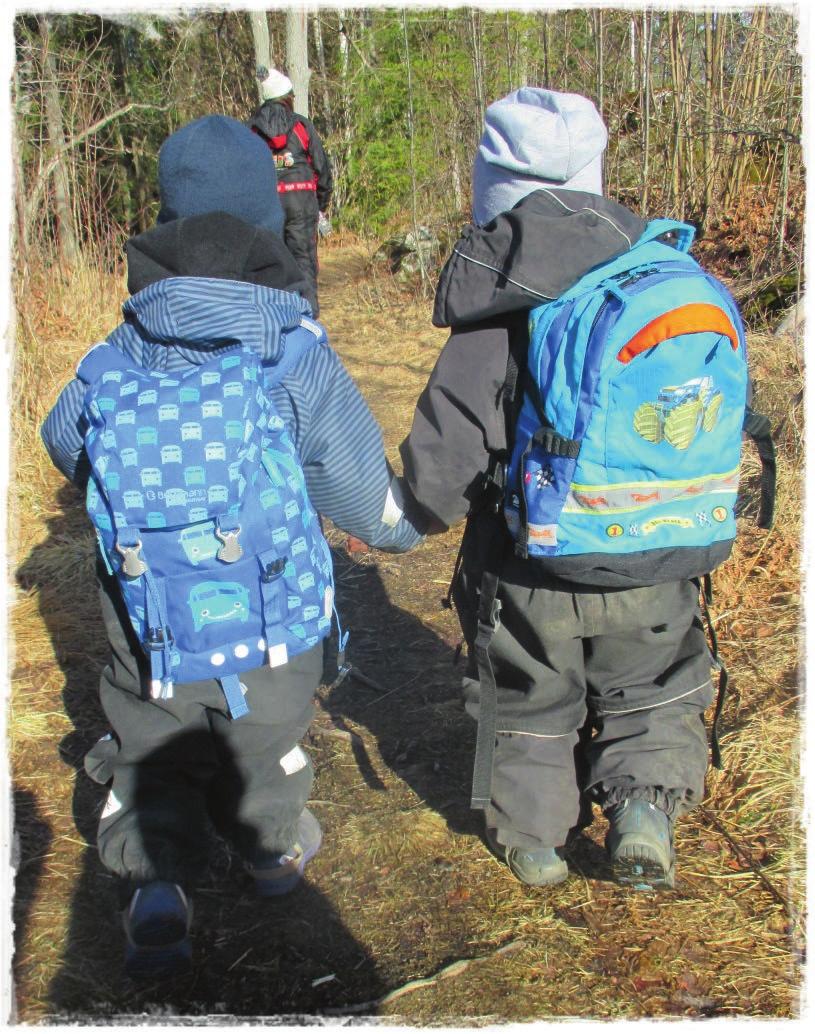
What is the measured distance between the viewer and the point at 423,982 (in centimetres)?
208

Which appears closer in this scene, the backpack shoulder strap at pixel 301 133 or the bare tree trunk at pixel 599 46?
the bare tree trunk at pixel 599 46

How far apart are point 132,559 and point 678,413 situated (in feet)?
3.66

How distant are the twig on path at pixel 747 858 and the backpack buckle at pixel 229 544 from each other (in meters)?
1.53

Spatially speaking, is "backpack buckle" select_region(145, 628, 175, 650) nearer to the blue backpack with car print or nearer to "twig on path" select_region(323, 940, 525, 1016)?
the blue backpack with car print

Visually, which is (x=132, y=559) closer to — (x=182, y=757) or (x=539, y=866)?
(x=182, y=757)

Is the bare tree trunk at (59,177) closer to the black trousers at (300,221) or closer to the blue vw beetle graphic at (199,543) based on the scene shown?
the black trousers at (300,221)

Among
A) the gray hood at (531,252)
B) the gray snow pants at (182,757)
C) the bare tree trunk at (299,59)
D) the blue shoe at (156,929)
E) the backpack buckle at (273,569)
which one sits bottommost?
the blue shoe at (156,929)

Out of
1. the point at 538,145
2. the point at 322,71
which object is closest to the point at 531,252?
the point at 538,145

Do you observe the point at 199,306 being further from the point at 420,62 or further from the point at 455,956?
the point at 420,62

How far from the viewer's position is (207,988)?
82.5 inches

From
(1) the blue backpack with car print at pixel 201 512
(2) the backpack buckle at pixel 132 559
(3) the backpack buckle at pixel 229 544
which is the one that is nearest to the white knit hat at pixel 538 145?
(1) the blue backpack with car print at pixel 201 512

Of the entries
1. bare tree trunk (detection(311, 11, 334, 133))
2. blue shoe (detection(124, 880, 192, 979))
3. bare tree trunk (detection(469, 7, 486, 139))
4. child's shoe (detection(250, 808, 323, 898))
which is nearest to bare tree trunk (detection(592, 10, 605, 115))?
bare tree trunk (detection(469, 7, 486, 139))

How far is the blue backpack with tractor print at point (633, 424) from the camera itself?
1.86m

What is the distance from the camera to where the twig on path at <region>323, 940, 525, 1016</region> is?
2037 millimetres
